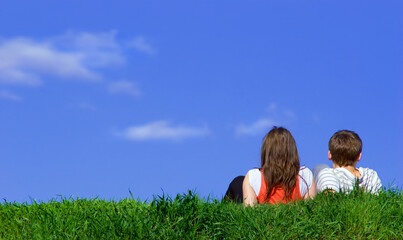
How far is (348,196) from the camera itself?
24.1 ft

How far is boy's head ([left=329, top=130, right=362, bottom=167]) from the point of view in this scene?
26.7 ft

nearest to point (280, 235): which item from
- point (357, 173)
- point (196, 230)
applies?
point (196, 230)

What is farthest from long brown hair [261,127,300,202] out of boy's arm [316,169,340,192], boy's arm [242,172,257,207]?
boy's arm [316,169,340,192]

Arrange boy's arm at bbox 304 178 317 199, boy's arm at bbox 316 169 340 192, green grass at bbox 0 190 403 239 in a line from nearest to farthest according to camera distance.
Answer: green grass at bbox 0 190 403 239
boy's arm at bbox 304 178 317 199
boy's arm at bbox 316 169 340 192

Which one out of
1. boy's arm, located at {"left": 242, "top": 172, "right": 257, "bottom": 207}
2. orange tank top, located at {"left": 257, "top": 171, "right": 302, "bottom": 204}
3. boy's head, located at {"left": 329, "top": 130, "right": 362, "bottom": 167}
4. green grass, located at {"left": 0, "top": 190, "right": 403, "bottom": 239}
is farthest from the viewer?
boy's head, located at {"left": 329, "top": 130, "right": 362, "bottom": 167}

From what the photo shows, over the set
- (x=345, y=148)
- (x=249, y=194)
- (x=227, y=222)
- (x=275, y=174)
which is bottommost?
(x=227, y=222)

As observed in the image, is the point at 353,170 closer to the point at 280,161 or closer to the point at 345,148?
the point at 345,148

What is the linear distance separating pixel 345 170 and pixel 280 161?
136 cm

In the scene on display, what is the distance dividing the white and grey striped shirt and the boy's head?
200 mm

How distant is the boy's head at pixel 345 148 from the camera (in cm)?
814

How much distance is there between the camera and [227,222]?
256 inches

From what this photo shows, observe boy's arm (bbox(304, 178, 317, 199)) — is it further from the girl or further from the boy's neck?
→ the boy's neck

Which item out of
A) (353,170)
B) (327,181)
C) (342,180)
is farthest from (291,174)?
(353,170)

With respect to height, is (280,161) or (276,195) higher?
(280,161)
